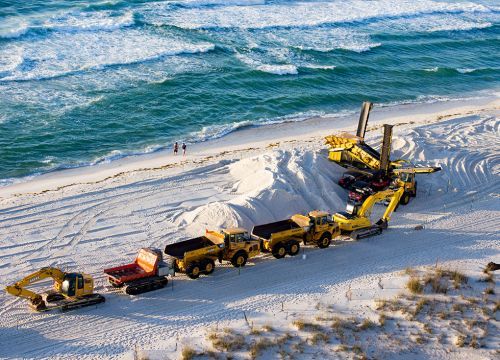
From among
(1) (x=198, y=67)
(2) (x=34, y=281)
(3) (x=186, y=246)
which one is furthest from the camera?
(1) (x=198, y=67)

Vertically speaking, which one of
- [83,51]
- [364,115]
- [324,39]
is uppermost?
[83,51]

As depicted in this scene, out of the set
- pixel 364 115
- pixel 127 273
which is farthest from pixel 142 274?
pixel 364 115

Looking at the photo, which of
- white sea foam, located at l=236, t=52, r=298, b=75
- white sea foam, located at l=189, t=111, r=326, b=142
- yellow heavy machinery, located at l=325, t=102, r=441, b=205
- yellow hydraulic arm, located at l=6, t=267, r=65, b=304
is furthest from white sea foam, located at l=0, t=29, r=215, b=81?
yellow hydraulic arm, located at l=6, t=267, r=65, b=304

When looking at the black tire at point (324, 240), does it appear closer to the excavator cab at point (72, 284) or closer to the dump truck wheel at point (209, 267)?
the dump truck wheel at point (209, 267)

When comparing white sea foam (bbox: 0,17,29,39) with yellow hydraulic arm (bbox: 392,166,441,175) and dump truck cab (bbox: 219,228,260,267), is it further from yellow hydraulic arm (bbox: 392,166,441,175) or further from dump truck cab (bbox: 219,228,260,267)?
dump truck cab (bbox: 219,228,260,267)

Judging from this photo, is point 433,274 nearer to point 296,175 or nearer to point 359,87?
point 296,175

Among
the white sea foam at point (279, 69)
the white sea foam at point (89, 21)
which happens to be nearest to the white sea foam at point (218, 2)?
the white sea foam at point (89, 21)

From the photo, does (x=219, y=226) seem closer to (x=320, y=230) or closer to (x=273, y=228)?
(x=273, y=228)
